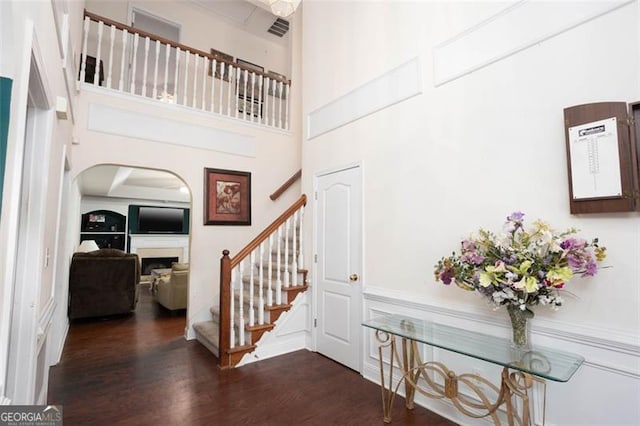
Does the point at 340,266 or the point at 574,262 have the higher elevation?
the point at 574,262

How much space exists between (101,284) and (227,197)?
8.54ft

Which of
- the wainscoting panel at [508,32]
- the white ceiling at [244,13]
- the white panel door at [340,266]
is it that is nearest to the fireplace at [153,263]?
the white ceiling at [244,13]

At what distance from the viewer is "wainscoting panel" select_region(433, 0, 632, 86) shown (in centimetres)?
187

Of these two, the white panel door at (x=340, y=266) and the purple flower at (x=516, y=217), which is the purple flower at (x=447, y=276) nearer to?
the purple flower at (x=516, y=217)

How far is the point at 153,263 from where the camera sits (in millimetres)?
9641

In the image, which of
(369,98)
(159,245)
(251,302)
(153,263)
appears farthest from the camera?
(159,245)

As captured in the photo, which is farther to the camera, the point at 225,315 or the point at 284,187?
the point at 284,187

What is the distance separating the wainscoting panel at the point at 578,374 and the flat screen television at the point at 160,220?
9491 millimetres

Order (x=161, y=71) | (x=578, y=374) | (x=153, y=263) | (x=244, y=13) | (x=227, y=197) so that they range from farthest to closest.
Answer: (x=153, y=263), (x=244, y=13), (x=161, y=71), (x=227, y=197), (x=578, y=374)

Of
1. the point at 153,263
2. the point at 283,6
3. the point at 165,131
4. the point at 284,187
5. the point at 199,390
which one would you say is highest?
the point at 283,6

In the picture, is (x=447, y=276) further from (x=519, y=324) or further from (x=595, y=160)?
(x=595, y=160)

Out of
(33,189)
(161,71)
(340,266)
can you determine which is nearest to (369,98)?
(340,266)

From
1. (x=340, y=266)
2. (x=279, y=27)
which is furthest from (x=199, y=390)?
(x=279, y=27)

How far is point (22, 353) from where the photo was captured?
1.71 meters
